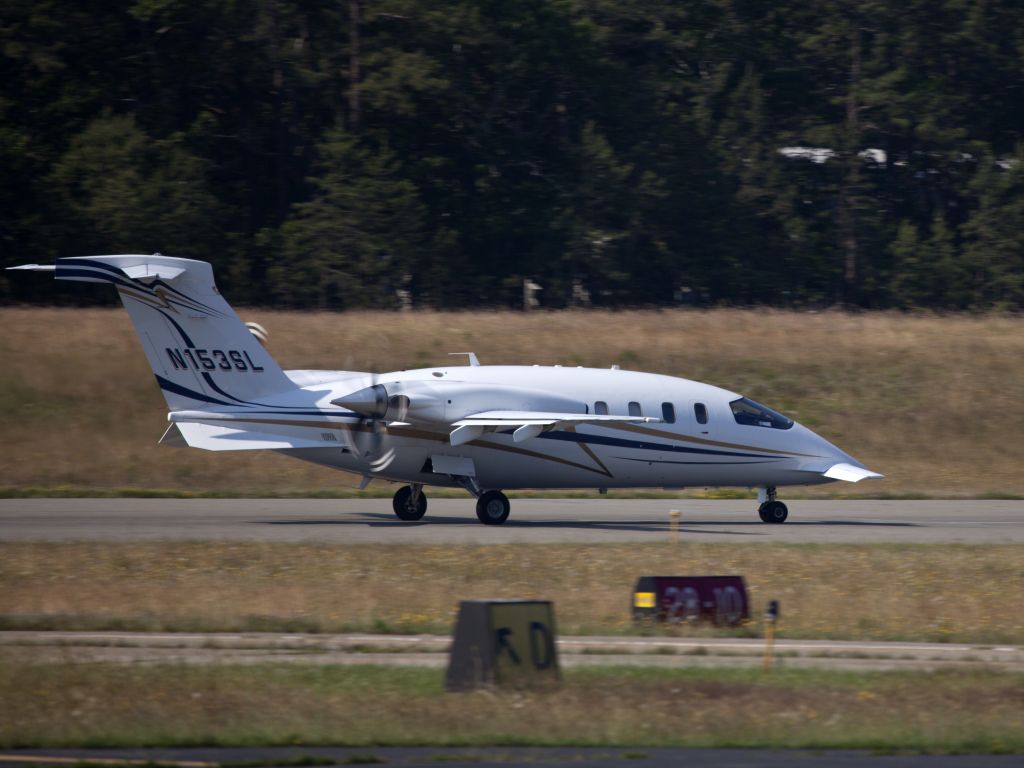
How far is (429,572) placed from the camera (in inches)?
851

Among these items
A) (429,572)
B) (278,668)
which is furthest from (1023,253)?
(278,668)

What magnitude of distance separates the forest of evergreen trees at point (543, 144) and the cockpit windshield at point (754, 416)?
30.9 m

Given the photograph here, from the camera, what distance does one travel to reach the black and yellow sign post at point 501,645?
521 inches

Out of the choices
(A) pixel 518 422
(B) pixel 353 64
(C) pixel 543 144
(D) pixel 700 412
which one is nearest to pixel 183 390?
(A) pixel 518 422

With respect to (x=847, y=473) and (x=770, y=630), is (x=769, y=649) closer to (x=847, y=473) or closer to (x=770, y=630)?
(x=770, y=630)

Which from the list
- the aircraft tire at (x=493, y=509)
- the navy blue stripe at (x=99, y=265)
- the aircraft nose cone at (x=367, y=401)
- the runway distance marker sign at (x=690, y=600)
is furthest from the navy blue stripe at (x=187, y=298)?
the runway distance marker sign at (x=690, y=600)

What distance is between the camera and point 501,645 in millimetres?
13391

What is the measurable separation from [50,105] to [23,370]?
2138 cm

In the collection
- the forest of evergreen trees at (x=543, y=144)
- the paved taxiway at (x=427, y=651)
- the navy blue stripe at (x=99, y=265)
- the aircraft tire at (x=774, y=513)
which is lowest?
the aircraft tire at (x=774, y=513)

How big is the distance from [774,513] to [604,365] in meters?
16.6

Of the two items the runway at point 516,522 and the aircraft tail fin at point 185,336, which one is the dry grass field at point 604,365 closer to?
the runway at point 516,522

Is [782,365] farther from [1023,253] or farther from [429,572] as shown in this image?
[429,572]

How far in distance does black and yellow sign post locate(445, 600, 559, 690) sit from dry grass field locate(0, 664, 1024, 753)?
19cm

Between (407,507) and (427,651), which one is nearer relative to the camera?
(427,651)
